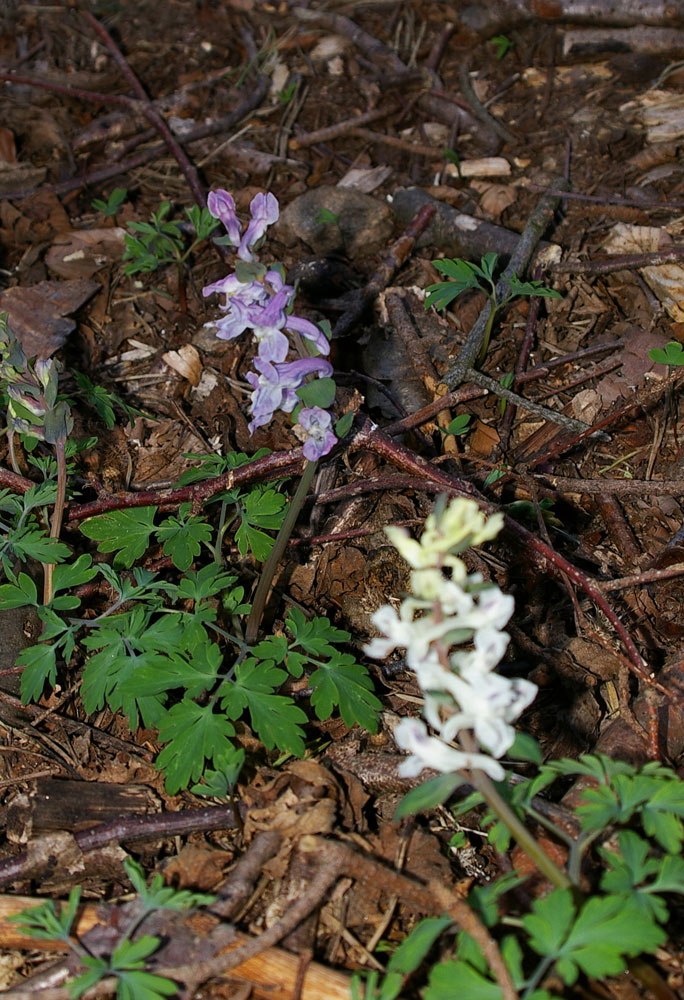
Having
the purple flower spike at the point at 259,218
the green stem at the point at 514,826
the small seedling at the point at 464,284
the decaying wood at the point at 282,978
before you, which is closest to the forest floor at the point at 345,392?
the decaying wood at the point at 282,978

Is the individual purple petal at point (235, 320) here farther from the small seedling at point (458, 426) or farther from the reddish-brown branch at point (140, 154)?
the reddish-brown branch at point (140, 154)

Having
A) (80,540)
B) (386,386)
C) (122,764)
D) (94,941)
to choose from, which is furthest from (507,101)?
(94,941)

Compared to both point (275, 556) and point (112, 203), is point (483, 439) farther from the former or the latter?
point (112, 203)

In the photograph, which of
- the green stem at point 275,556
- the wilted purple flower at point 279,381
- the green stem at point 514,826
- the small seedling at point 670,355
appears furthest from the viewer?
the small seedling at point 670,355

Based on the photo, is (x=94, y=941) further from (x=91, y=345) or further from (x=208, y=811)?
(x=91, y=345)

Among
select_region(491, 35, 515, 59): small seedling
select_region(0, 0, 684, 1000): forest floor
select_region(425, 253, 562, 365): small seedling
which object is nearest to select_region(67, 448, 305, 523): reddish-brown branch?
select_region(0, 0, 684, 1000): forest floor
